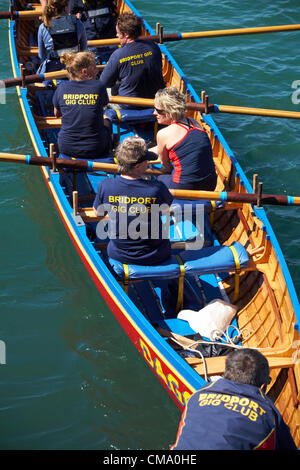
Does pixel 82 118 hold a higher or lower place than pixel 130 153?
lower

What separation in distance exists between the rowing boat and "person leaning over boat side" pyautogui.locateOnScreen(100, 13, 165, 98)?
4.55ft

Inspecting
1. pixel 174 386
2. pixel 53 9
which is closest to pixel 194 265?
pixel 174 386

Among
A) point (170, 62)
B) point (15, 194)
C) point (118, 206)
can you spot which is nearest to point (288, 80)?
point (170, 62)

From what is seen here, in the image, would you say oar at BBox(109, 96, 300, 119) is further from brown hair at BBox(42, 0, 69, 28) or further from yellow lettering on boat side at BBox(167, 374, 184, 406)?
yellow lettering on boat side at BBox(167, 374, 184, 406)

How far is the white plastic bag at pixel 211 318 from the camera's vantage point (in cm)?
730

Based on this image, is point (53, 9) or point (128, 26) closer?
point (128, 26)

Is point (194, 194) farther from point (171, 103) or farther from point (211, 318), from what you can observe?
point (211, 318)

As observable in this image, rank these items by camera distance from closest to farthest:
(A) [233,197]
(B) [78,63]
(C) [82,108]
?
(A) [233,197] < (B) [78,63] < (C) [82,108]

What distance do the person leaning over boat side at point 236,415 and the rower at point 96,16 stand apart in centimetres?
878

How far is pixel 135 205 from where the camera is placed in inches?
269

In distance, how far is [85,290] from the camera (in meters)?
9.01

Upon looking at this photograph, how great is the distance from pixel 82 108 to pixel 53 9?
8.87ft

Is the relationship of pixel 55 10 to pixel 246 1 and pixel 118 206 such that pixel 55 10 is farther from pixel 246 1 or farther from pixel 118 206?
pixel 246 1

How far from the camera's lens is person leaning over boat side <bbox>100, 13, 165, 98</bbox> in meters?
9.63
